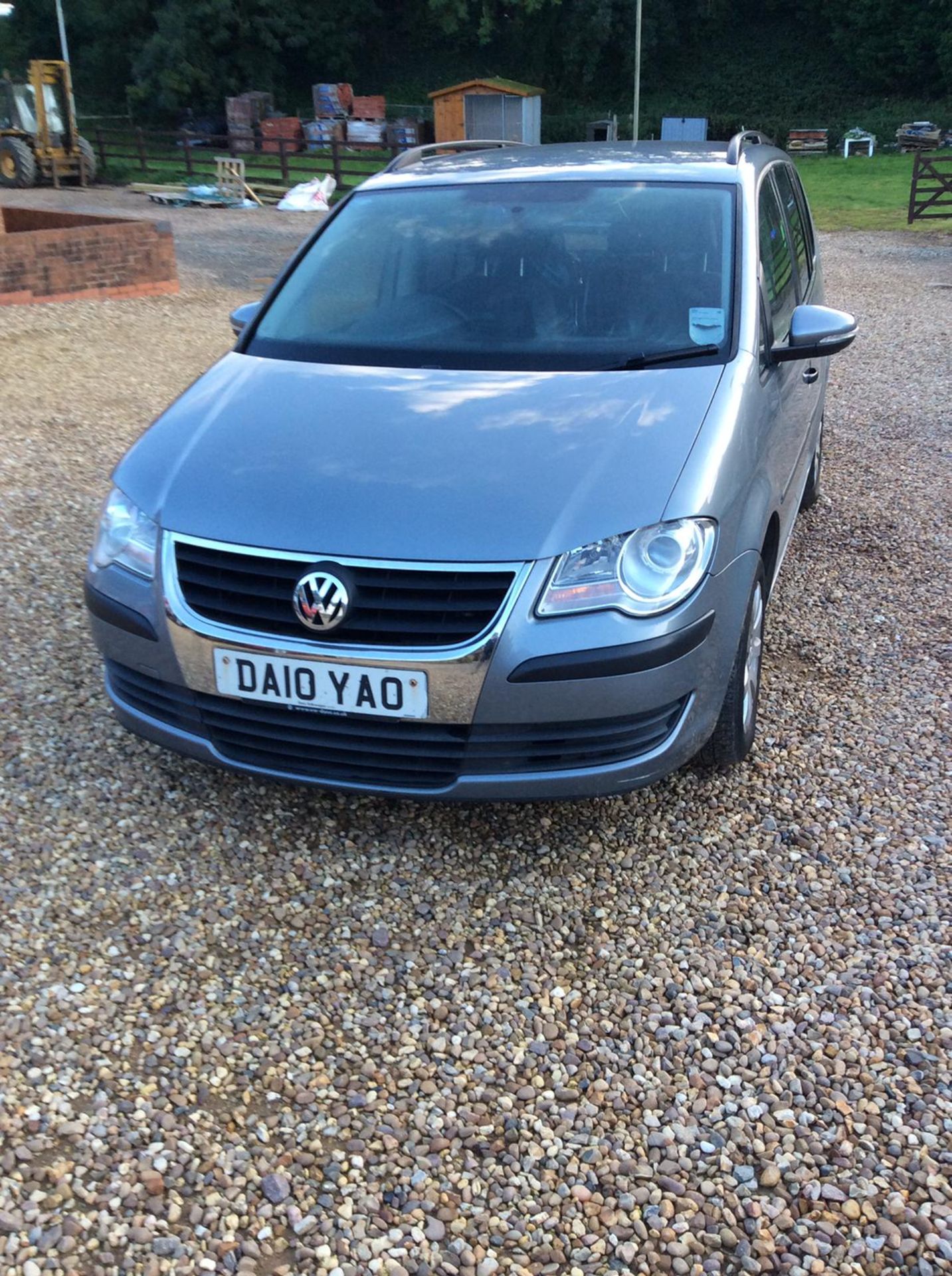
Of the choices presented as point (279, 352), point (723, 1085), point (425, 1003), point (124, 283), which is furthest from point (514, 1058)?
point (124, 283)

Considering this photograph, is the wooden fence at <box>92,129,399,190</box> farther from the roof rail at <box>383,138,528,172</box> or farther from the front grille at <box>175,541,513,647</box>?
the front grille at <box>175,541,513,647</box>

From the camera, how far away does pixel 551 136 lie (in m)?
46.6

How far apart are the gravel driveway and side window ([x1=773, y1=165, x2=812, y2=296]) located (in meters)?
1.84

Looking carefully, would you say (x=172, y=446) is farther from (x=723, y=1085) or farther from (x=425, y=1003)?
(x=723, y=1085)

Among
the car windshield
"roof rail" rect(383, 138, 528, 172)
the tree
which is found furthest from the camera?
the tree

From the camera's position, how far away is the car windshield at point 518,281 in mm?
3635

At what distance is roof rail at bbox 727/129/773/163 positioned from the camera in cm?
429

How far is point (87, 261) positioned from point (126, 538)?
9.82 m

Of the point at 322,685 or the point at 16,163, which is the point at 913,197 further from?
the point at 16,163

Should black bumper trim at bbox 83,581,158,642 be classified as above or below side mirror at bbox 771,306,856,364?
below

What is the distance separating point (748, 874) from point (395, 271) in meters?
2.38

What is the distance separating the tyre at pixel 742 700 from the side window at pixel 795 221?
2.03 m

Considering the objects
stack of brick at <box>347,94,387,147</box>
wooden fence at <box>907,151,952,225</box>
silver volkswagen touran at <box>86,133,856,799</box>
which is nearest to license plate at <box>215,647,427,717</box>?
silver volkswagen touran at <box>86,133,856,799</box>

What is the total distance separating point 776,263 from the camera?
14.0ft
